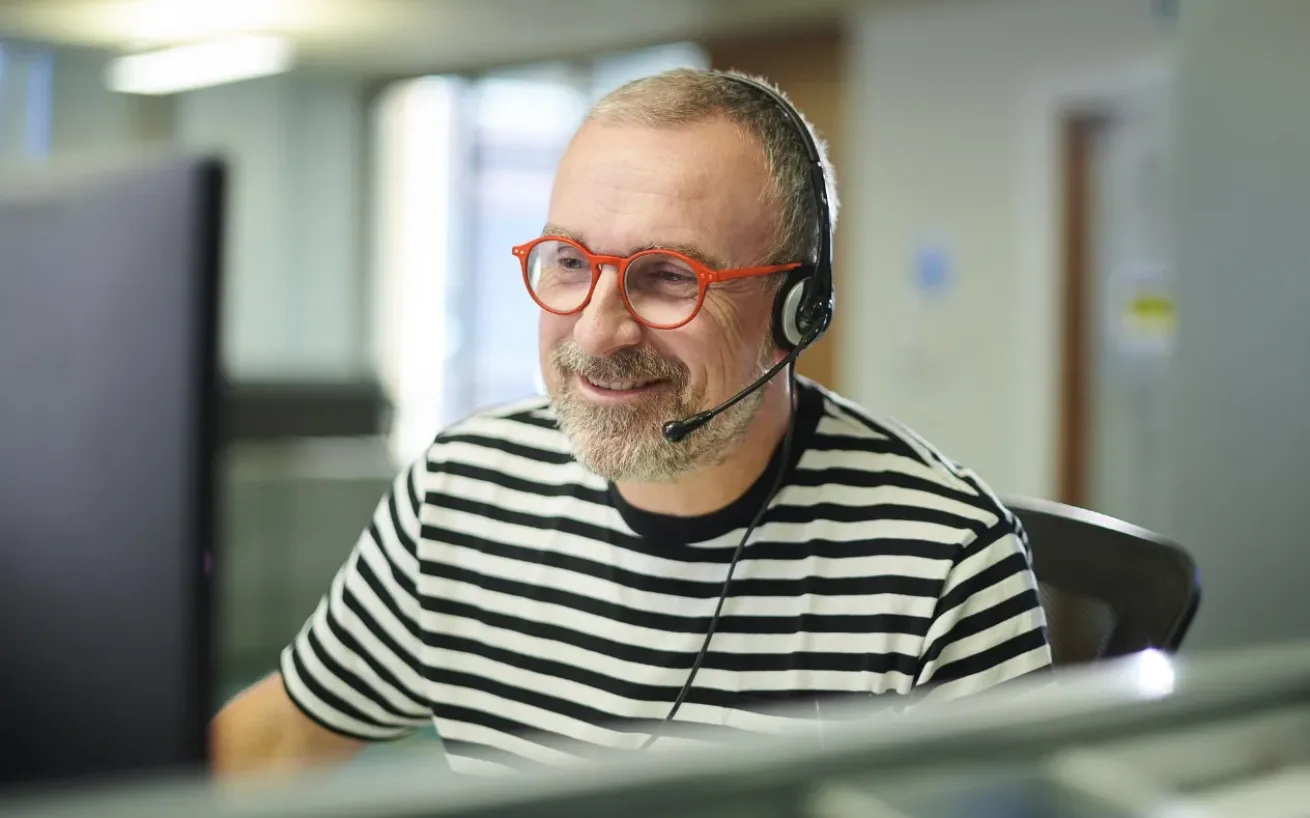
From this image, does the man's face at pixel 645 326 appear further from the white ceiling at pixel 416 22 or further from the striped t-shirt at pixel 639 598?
the white ceiling at pixel 416 22

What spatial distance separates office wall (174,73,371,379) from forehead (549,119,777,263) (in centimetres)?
683

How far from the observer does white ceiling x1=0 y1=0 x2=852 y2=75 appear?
550cm

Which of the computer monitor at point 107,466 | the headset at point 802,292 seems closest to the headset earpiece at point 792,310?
the headset at point 802,292

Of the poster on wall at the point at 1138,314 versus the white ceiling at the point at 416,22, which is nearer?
the poster on wall at the point at 1138,314

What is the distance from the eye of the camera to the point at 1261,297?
47.3 inches

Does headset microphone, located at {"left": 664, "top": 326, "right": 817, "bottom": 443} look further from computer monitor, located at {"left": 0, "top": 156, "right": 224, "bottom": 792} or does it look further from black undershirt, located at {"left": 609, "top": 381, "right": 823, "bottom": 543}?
computer monitor, located at {"left": 0, "top": 156, "right": 224, "bottom": 792}

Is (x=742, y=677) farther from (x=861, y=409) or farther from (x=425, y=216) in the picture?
(x=425, y=216)

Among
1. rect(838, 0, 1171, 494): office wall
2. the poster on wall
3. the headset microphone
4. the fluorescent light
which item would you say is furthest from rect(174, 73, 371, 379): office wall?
the headset microphone

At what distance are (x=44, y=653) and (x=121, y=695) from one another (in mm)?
59

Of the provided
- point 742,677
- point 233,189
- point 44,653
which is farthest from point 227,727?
point 233,189

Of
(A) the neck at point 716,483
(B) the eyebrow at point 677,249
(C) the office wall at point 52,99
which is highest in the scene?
(C) the office wall at point 52,99

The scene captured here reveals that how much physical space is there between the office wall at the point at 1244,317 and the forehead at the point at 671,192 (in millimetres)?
525

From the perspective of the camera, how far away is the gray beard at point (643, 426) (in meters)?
1.00

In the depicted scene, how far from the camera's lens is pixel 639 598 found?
1.03 metres
